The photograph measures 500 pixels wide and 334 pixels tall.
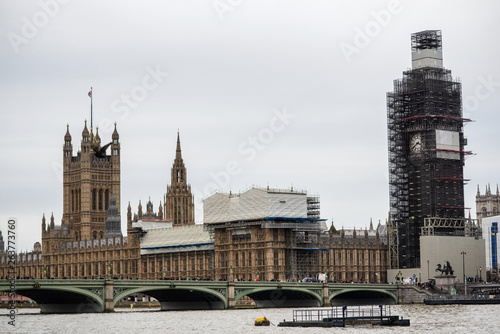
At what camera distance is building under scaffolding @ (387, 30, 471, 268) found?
19400 centimetres

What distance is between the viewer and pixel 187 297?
152 meters

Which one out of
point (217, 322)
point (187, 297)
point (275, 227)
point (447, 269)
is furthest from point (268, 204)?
point (217, 322)

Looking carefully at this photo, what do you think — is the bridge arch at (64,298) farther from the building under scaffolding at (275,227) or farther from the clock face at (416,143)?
the clock face at (416,143)

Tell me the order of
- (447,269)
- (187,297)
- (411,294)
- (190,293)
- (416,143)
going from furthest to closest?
(416,143) < (447,269) < (411,294) < (187,297) < (190,293)

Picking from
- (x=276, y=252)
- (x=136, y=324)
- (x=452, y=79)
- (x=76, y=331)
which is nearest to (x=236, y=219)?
(x=276, y=252)

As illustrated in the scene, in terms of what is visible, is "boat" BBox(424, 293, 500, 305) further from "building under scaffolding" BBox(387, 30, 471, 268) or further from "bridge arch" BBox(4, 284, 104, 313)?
"bridge arch" BBox(4, 284, 104, 313)

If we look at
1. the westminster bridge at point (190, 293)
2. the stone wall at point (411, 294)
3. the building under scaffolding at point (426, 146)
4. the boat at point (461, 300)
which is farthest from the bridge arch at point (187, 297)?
the building under scaffolding at point (426, 146)

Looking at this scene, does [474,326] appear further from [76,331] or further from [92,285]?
[92,285]

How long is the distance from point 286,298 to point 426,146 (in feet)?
150

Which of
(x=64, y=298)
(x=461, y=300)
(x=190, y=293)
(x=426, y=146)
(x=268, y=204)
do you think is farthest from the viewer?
(x=426, y=146)

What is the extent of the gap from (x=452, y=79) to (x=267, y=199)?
39761mm

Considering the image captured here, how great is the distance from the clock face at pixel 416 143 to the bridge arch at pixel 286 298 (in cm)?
4379

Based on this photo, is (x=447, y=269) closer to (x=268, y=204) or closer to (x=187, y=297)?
(x=268, y=204)

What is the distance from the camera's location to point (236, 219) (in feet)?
650
